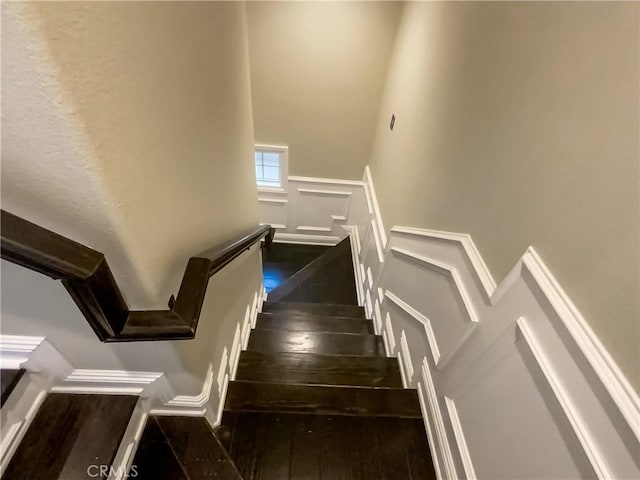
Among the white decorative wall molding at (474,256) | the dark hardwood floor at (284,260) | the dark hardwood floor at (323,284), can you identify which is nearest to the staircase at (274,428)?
the white decorative wall molding at (474,256)

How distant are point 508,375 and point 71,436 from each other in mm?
1206

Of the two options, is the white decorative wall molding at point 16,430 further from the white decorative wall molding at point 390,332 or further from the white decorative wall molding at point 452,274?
the white decorative wall molding at point 390,332

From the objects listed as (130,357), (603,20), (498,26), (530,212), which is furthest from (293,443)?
(498,26)

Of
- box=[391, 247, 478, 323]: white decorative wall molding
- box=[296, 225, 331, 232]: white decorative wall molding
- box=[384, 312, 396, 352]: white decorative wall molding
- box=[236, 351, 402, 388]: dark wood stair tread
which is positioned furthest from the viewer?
box=[296, 225, 331, 232]: white decorative wall molding

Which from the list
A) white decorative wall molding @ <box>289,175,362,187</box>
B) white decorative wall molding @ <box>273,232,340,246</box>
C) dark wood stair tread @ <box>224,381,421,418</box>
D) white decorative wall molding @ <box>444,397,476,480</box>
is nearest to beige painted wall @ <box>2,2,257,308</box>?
dark wood stair tread @ <box>224,381,421,418</box>

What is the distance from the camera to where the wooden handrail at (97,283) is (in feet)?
1.66

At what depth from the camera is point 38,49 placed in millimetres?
388

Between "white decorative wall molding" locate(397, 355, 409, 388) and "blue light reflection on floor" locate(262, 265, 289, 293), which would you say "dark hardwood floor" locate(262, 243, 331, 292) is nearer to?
"blue light reflection on floor" locate(262, 265, 289, 293)

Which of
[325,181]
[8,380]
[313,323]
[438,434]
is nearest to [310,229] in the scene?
[325,181]

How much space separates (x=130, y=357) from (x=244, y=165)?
3.51 ft

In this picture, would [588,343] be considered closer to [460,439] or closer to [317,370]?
[460,439]

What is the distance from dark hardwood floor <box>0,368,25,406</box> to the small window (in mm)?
3240

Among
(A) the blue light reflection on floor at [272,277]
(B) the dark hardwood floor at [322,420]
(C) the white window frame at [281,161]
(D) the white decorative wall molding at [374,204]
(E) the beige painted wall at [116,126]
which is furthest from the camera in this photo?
(A) the blue light reflection on floor at [272,277]

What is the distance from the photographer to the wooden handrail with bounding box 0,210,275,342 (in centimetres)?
51
